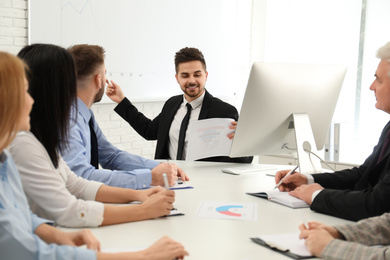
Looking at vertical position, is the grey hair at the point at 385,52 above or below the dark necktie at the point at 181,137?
above

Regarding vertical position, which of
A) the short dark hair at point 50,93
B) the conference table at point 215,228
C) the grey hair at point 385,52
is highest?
the grey hair at point 385,52

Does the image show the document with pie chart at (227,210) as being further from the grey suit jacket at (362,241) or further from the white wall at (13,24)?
the white wall at (13,24)

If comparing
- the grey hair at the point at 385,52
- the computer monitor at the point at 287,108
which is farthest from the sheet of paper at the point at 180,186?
the grey hair at the point at 385,52

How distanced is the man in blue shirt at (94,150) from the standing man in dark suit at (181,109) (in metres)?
0.61

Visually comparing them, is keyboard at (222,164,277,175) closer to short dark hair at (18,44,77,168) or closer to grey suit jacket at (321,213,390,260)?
grey suit jacket at (321,213,390,260)

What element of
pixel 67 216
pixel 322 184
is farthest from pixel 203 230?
pixel 322 184

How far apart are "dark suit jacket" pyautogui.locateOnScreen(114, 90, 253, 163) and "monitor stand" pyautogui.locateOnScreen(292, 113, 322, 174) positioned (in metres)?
0.73

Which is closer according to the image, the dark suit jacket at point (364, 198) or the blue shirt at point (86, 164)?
the dark suit jacket at point (364, 198)

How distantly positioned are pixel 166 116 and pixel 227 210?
1657mm

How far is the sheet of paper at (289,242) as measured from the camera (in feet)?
4.73

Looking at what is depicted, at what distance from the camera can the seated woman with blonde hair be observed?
112 centimetres

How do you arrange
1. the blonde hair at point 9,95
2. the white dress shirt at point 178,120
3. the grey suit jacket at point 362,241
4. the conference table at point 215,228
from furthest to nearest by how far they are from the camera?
the white dress shirt at point 178,120 < the conference table at point 215,228 < the grey suit jacket at point 362,241 < the blonde hair at point 9,95

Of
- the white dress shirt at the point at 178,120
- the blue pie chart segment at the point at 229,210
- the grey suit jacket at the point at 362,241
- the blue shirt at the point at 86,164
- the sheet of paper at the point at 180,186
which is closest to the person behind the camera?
the grey suit jacket at the point at 362,241

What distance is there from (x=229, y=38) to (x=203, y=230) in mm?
3774
